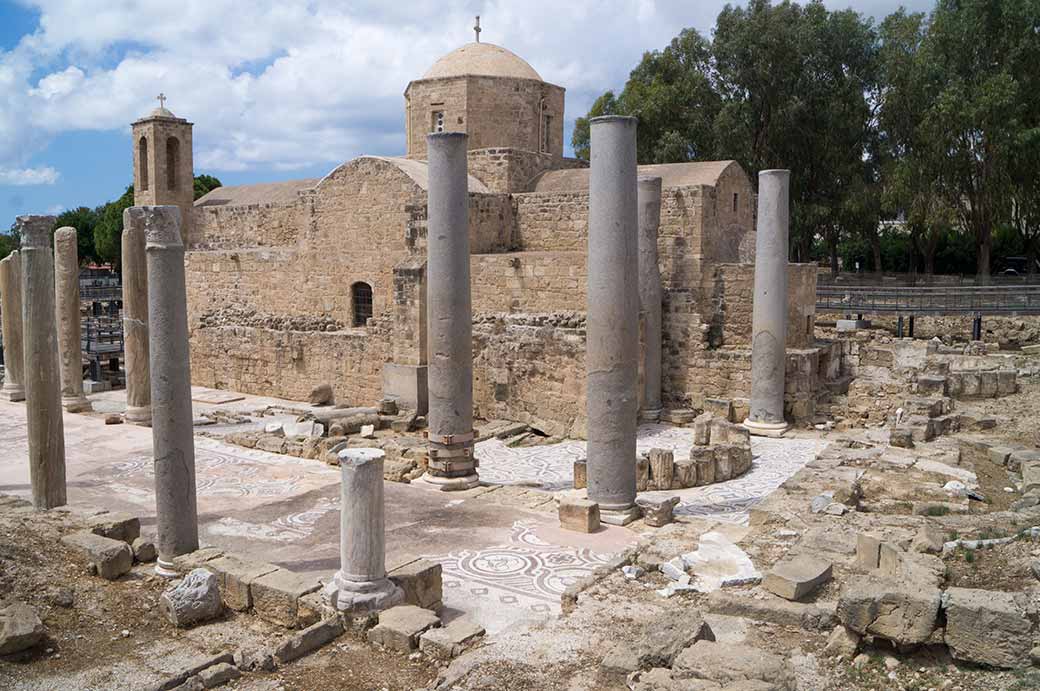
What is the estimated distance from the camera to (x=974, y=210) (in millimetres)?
25406

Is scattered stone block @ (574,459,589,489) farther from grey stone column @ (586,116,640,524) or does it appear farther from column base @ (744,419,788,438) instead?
column base @ (744,419,788,438)

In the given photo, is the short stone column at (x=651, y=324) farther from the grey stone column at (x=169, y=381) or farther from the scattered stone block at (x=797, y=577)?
the grey stone column at (x=169, y=381)

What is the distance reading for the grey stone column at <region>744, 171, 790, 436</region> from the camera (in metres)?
13.1

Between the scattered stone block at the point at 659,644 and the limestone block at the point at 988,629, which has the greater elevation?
the limestone block at the point at 988,629

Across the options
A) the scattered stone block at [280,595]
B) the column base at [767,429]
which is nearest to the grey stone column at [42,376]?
the scattered stone block at [280,595]

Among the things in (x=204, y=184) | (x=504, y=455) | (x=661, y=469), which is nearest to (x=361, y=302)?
(x=504, y=455)

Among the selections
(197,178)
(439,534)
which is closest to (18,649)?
(439,534)

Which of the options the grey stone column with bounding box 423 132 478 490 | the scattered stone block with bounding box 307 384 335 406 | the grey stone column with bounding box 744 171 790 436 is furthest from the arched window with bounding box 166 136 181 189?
the grey stone column with bounding box 744 171 790 436

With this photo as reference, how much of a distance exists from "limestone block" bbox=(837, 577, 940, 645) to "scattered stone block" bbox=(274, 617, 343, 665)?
10.9 ft

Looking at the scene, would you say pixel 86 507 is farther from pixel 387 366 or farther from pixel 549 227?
pixel 549 227

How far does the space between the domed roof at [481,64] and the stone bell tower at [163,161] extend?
762 centimetres

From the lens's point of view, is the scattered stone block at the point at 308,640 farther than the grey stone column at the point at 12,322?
No

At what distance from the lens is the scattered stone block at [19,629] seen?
542 centimetres

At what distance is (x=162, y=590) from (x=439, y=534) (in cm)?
254
